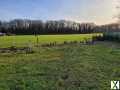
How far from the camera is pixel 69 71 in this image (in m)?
14.2

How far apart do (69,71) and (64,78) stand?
2.09 m

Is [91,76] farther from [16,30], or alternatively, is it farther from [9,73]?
[16,30]

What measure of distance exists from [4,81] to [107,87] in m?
4.33

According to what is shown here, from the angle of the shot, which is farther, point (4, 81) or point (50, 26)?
point (50, 26)

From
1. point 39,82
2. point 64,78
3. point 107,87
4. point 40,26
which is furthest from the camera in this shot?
point 40,26

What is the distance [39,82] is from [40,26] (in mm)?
85854

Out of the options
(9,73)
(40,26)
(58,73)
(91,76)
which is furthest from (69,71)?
(40,26)

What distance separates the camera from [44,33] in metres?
96.8

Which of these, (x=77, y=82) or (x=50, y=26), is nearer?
(x=77, y=82)

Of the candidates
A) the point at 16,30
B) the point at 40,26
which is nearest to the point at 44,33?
the point at 40,26

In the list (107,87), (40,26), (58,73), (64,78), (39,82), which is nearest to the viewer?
(107,87)

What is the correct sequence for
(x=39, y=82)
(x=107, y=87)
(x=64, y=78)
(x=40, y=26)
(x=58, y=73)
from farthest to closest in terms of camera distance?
(x=40, y=26)
(x=58, y=73)
(x=64, y=78)
(x=39, y=82)
(x=107, y=87)

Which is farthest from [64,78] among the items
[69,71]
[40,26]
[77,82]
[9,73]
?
[40,26]

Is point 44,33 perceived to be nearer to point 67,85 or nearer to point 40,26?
point 40,26
